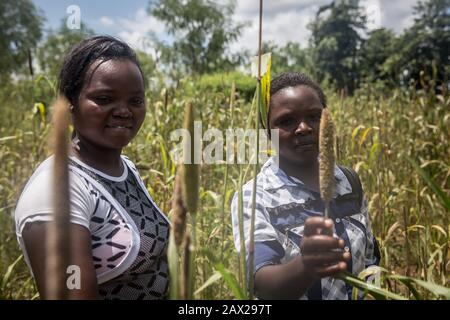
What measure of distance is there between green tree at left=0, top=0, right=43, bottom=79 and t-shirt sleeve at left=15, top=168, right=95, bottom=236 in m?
3.85

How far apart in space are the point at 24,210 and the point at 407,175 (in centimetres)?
162

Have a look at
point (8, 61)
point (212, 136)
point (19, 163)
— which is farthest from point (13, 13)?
point (212, 136)

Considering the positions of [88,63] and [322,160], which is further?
[88,63]

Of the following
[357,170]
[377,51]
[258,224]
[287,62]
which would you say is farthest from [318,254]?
[377,51]

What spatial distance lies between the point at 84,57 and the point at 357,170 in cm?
107

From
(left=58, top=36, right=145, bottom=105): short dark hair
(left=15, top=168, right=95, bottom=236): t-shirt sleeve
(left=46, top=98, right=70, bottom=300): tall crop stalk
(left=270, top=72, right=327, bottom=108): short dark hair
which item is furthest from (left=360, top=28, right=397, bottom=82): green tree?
(left=46, top=98, right=70, bottom=300): tall crop stalk

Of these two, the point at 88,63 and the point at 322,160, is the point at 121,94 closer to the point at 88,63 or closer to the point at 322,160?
the point at 88,63

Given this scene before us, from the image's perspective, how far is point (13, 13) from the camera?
5773 millimetres

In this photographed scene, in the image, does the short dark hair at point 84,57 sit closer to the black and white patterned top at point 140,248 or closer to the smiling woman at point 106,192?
the smiling woman at point 106,192

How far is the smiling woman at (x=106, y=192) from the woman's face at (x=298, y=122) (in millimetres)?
274

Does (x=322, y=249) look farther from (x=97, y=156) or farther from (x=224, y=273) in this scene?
(x=97, y=156)

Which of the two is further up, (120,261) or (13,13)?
(13,13)

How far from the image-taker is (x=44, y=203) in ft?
1.95

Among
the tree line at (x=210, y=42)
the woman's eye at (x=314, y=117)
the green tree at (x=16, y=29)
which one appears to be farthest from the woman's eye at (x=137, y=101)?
the green tree at (x=16, y=29)
